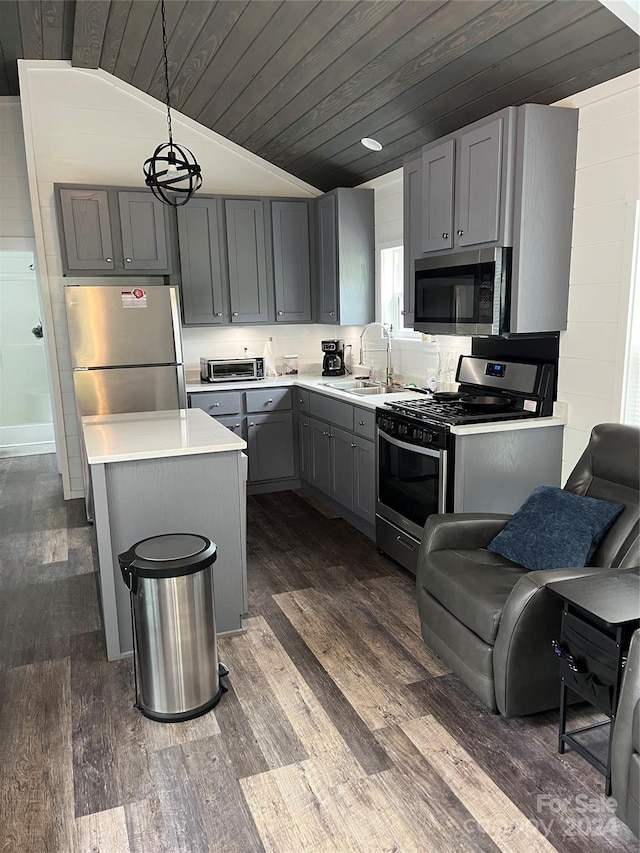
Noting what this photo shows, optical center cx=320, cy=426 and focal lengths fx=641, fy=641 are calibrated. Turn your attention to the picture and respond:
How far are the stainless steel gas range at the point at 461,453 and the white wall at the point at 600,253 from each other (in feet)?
0.65

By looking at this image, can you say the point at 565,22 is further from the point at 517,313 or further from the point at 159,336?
the point at 159,336

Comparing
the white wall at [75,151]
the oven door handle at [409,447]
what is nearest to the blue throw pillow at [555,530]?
the oven door handle at [409,447]

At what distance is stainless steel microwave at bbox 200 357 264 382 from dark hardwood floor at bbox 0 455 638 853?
2.26 metres

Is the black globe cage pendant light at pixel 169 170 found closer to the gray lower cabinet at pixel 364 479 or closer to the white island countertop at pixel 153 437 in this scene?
the white island countertop at pixel 153 437

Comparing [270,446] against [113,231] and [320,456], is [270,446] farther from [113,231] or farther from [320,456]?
[113,231]

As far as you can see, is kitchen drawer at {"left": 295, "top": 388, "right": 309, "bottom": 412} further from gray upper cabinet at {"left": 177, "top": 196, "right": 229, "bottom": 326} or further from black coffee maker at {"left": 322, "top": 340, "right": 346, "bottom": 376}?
gray upper cabinet at {"left": 177, "top": 196, "right": 229, "bottom": 326}

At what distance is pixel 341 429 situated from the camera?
4414 millimetres

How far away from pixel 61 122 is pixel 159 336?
178cm

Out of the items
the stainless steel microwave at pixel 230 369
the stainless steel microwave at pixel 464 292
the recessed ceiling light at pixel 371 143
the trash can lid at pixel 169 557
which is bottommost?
the trash can lid at pixel 169 557

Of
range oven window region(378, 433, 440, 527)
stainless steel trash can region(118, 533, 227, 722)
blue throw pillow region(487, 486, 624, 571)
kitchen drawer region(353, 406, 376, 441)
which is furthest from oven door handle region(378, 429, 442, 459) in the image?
stainless steel trash can region(118, 533, 227, 722)

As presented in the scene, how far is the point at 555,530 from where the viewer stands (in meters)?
2.52

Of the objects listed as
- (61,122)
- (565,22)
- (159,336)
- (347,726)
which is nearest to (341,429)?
(159,336)

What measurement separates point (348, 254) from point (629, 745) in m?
4.00

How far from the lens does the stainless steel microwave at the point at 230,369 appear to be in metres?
5.18
